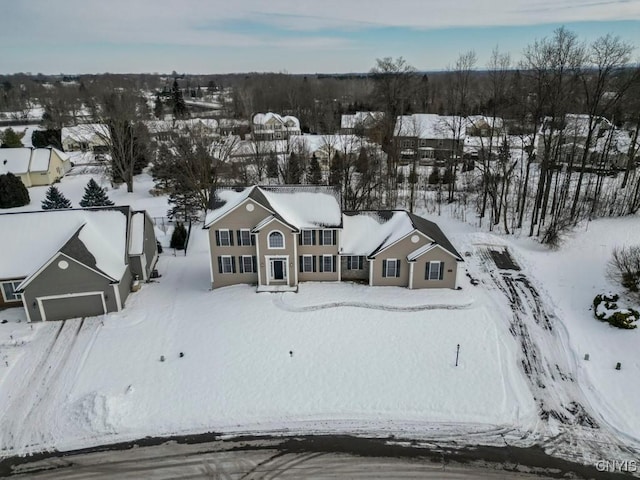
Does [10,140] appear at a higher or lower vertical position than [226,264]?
higher

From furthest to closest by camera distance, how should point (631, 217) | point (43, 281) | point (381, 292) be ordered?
point (631, 217), point (381, 292), point (43, 281)

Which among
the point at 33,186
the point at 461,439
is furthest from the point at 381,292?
the point at 33,186

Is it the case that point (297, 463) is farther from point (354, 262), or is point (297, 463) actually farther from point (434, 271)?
point (434, 271)

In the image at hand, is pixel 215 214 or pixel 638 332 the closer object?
pixel 638 332

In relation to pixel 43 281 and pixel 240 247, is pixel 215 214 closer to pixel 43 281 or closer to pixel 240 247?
pixel 240 247

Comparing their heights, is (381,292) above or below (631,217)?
below

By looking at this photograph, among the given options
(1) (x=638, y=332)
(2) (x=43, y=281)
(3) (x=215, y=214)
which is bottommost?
(1) (x=638, y=332)


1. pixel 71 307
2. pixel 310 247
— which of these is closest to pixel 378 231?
pixel 310 247

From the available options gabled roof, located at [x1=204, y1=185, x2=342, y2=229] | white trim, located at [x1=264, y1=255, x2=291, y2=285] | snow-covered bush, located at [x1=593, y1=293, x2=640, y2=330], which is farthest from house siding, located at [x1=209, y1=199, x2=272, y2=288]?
snow-covered bush, located at [x1=593, y1=293, x2=640, y2=330]
